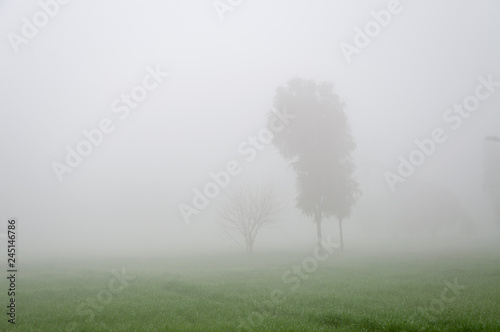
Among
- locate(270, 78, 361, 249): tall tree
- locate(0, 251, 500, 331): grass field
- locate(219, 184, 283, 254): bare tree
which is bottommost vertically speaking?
locate(0, 251, 500, 331): grass field

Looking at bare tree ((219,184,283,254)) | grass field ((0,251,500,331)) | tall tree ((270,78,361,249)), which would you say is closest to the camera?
grass field ((0,251,500,331))

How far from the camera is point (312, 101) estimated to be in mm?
34719

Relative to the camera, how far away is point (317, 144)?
1342 inches

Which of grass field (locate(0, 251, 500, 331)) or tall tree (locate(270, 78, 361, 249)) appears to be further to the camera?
tall tree (locate(270, 78, 361, 249))

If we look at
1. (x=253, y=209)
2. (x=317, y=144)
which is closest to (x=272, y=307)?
(x=317, y=144)

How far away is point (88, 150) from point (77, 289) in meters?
15.3

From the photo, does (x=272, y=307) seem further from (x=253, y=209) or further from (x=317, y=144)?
(x=253, y=209)

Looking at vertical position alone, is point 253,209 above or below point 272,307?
above

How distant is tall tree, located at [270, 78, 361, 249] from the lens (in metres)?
34.0

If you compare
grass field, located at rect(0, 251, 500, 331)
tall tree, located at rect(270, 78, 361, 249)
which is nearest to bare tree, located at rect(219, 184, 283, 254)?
tall tree, located at rect(270, 78, 361, 249)

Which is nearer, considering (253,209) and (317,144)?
(317,144)

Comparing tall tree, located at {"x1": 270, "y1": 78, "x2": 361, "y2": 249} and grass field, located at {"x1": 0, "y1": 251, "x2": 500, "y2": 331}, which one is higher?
tall tree, located at {"x1": 270, "y1": 78, "x2": 361, "y2": 249}

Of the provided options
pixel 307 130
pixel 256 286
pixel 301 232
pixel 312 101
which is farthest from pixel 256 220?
pixel 301 232

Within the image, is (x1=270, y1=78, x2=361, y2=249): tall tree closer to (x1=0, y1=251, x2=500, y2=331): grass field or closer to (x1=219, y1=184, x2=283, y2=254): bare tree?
(x1=219, y1=184, x2=283, y2=254): bare tree
